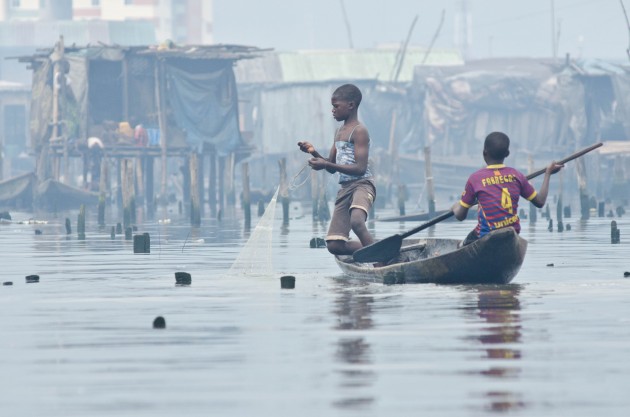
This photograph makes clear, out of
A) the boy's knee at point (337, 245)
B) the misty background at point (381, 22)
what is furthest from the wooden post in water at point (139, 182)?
the misty background at point (381, 22)

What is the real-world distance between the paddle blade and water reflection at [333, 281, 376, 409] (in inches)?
33.0

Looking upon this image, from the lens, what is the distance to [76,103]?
197 feet

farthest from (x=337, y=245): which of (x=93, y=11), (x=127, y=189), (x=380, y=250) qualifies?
(x=93, y=11)

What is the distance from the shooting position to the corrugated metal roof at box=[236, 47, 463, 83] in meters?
84.1

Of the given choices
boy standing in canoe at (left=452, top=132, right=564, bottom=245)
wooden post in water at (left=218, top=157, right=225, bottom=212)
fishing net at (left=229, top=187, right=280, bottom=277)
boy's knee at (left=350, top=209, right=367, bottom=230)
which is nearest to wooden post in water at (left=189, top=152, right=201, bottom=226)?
wooden post in water at (left=218, top=157, right=225, bottom=212)

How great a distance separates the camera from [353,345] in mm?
12977

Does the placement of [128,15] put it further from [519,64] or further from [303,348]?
[303,348]

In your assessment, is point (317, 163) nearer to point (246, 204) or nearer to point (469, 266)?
point (469, 266)

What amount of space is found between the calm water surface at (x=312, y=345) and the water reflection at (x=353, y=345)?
0.05ft

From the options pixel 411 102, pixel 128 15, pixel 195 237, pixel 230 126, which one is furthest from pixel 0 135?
pixel 195 237

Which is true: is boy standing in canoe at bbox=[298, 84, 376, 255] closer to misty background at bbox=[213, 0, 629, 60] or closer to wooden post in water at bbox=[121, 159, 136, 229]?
wooden post in water at bbox=[121, 159, 136, 229]

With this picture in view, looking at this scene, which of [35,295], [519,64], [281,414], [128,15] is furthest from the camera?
[128,15]

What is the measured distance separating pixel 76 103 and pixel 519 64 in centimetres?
3053

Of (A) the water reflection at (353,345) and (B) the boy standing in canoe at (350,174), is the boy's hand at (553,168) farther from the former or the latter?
(B) the boy standing in canoe at (350,174)
